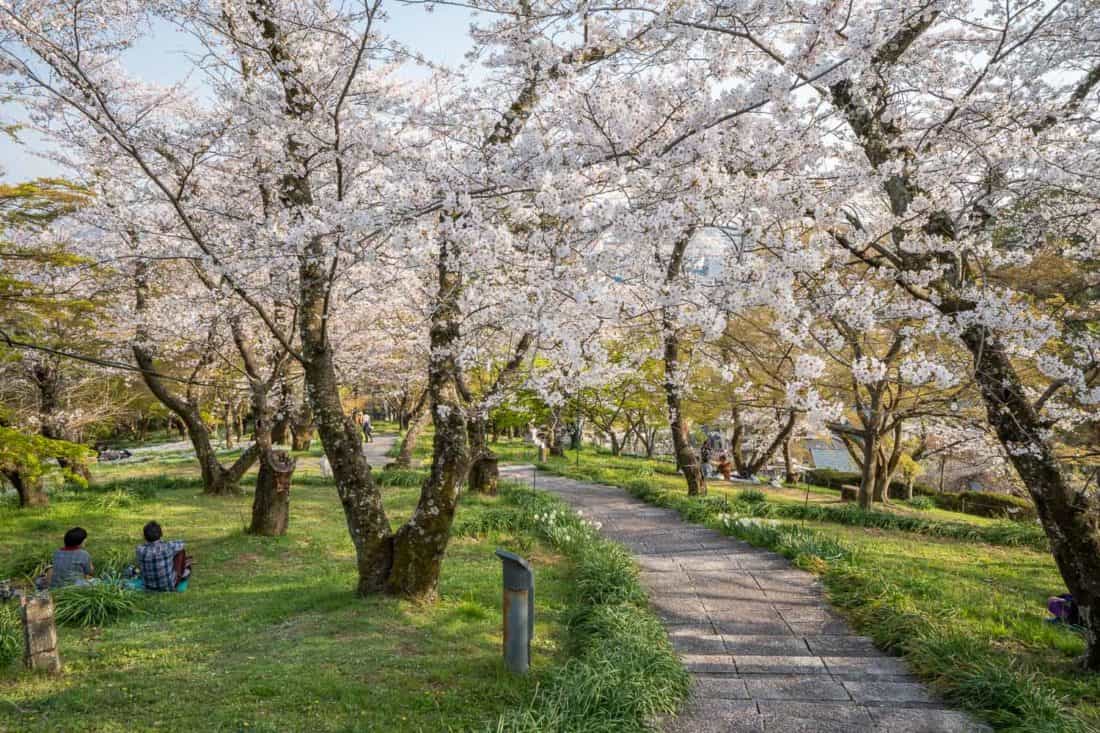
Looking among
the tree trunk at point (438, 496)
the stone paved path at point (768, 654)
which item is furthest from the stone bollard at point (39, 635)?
the stone paved path at point (768, 654)

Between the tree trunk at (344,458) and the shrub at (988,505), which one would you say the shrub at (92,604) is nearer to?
the tree trunk at (344,458)

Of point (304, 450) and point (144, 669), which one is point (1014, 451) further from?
point (304, 450)

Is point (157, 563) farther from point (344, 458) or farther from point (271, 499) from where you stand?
point (344, 458)

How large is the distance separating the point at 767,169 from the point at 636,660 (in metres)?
3.75

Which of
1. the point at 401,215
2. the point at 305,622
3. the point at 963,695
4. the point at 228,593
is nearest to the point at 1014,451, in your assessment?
the point at 963,695

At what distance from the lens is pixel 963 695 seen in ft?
14.0

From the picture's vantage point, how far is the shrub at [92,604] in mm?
5500

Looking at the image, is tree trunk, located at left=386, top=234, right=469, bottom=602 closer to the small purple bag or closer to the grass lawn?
the grass lawn

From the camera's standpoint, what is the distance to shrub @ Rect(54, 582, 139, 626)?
5500 mm

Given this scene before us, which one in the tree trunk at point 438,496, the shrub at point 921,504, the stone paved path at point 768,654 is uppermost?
the tree trunk at point 438,496

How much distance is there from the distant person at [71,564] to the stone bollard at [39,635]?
208 cm

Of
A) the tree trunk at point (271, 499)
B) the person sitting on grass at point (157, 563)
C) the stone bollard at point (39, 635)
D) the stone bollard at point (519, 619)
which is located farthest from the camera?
the tree trunk at point (271, 499)

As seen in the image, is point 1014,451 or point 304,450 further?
point 304,450

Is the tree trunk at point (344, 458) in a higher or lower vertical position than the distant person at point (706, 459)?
higher
